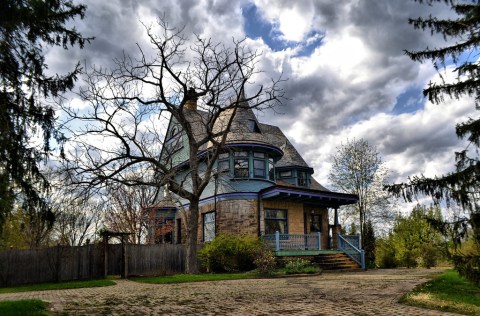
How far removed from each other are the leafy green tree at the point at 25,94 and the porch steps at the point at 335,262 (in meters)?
17.1

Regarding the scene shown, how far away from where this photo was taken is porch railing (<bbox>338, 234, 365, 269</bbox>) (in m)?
24.1

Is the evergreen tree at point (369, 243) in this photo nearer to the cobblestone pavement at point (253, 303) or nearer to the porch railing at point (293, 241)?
the porch railing at point (293, 241)

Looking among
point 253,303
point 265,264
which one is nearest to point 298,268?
point 265,264

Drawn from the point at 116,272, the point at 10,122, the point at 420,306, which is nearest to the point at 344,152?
the point at 116,272

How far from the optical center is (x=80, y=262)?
20203mm

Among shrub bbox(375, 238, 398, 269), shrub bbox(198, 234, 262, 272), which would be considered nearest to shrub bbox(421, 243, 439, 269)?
shrub bbox(375, 238, 398, 269)

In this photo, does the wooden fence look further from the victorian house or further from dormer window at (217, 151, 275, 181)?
dormer window at (217, 151, 275, 181)

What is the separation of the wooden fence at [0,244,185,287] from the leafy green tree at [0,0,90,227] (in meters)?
11.8

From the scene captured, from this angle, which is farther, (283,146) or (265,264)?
(283,146)

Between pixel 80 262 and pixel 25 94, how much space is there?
43.0 feet

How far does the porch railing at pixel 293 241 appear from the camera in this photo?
75.7 ft

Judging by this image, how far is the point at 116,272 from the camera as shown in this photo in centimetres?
2116

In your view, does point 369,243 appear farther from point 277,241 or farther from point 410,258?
point 277,241

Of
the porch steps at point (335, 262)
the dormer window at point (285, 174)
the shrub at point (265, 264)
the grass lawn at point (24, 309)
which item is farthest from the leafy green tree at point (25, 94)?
the dormer window at point (285, 174)
